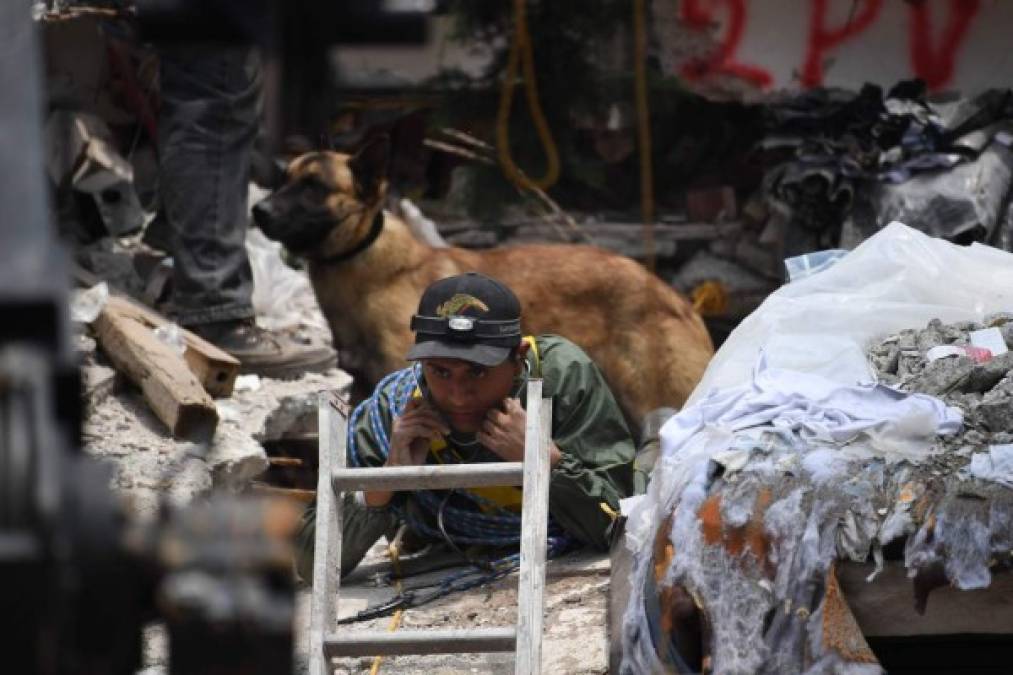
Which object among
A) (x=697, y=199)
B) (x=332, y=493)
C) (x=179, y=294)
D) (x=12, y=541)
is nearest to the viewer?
(x=12, y=541)

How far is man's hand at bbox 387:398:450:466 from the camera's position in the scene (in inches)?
203

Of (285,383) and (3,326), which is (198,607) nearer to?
(3,326)

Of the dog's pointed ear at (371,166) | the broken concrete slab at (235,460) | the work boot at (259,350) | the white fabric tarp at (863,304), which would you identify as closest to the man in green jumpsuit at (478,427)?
the white fabric tarp at (863,304)

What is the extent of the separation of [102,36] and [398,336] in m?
1.88

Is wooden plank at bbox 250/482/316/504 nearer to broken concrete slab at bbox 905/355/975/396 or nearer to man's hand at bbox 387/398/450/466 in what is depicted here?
man's hand at bbox 387/398/450/466

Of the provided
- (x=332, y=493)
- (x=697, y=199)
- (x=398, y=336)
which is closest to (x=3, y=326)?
(x=332, y=493)

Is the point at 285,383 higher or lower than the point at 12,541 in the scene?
lower

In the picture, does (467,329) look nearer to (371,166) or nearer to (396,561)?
(396,561)

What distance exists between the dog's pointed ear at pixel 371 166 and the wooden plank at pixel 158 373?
1.26m

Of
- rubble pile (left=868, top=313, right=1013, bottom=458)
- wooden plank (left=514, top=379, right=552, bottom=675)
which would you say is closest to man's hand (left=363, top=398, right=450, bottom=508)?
wooden plank (left=514, top=379, right=552, bottom=675)

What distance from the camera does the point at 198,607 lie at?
1.49 m

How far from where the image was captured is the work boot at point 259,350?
695cm

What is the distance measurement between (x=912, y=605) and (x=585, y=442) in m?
1.57

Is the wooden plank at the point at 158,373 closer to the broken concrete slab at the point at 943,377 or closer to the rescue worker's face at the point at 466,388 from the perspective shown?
the rescue worker's face at the point at 466,388
